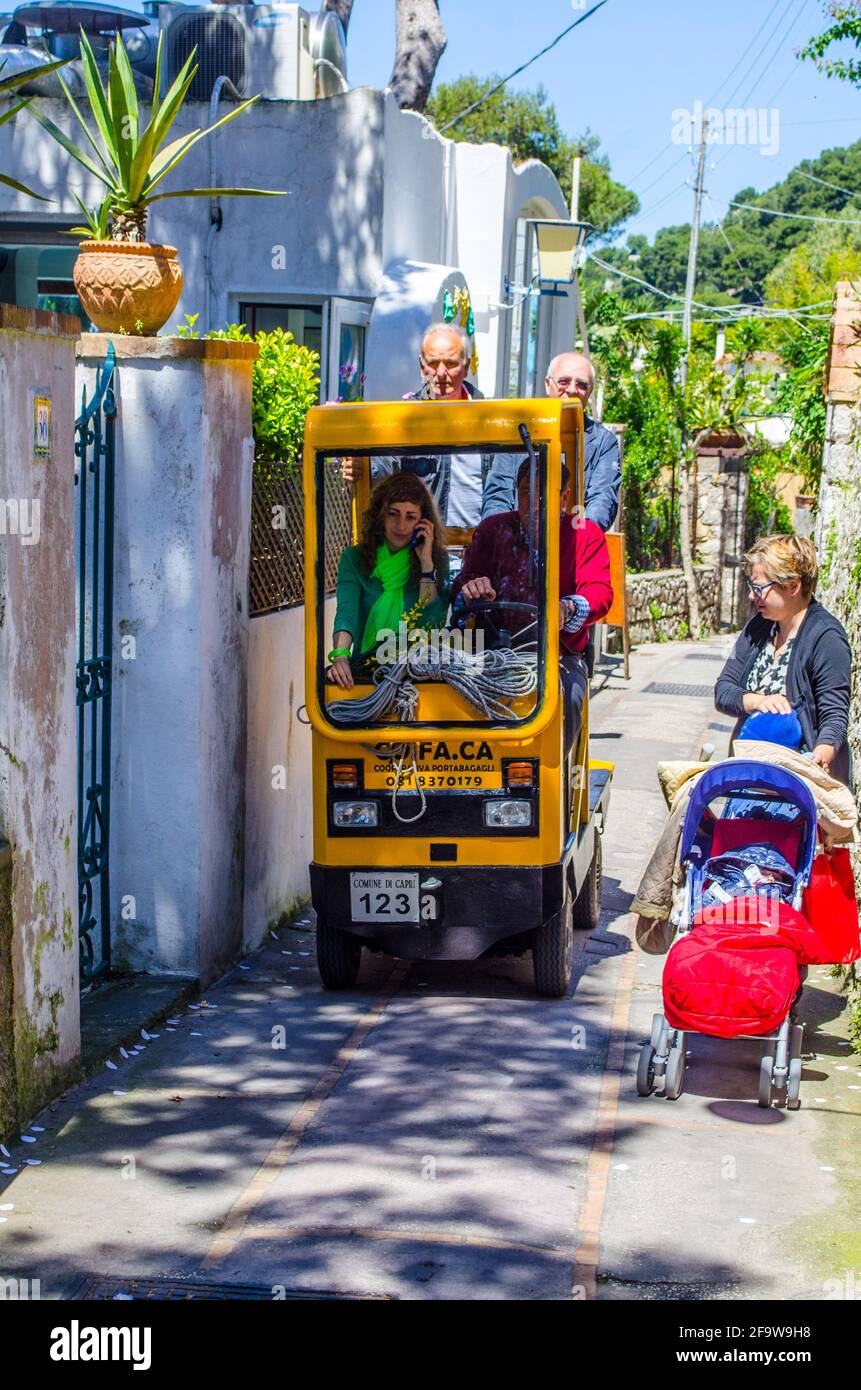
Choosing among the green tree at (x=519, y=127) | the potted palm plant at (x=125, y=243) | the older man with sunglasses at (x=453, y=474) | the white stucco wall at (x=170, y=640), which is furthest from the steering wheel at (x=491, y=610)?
the green tree at (x=519, y=127)

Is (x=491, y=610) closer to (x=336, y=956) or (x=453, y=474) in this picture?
(x=453, y=474)

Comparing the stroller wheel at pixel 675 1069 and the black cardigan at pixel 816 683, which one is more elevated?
the black cardigan at pixel 816 683

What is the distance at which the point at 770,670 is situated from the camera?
6.90 metres

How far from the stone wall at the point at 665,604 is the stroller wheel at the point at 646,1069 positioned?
51.8 feet

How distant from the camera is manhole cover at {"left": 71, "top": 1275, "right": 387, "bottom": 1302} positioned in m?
4.51

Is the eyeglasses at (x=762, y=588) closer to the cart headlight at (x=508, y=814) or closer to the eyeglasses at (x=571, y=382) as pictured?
the cart headlight at (x=508, y=814)

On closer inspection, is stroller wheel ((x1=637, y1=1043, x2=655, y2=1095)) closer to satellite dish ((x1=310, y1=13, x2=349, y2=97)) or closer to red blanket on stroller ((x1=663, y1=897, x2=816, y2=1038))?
red blanket on stroller ((x1=663, y1=897, x2=816, y2=1038))

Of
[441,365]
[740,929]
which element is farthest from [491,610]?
[740,929]

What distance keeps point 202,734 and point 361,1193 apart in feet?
8.31

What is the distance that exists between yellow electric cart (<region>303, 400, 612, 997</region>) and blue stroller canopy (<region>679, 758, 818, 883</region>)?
34.1 inches

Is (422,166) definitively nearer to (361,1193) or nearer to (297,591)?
(297,591)

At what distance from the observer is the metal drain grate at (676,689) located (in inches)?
704

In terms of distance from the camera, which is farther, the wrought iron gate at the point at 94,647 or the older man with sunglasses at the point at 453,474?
the older man with sunglasses at the point at 453,474

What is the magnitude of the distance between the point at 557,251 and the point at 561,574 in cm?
1148
